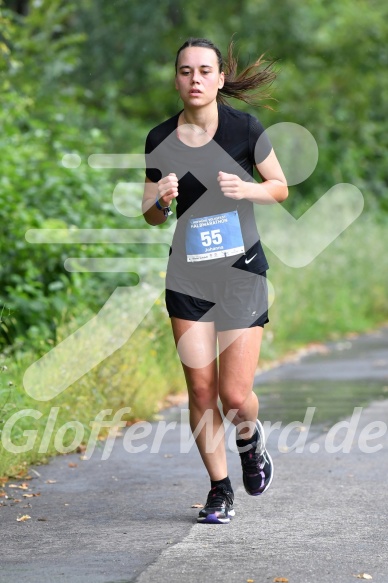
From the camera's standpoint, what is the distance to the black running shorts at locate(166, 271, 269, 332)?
5.84 m

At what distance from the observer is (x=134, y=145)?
893 inches

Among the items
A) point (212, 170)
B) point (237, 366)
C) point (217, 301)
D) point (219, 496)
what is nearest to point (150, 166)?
point (212, 170)

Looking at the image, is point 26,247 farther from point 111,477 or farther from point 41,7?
point 41,7

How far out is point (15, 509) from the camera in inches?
250

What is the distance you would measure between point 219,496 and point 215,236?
4.20 ft

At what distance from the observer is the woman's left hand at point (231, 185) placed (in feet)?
18.0

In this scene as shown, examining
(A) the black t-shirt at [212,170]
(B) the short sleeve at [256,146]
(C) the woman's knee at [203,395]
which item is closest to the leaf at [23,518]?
(C) the woman's knee at [203,395]

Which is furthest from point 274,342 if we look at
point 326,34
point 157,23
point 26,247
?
point 326,34

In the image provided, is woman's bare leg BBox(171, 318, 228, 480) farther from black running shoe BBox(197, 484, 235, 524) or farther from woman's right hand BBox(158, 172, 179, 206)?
woman's right hand BBox(158, 172, 179, 206)

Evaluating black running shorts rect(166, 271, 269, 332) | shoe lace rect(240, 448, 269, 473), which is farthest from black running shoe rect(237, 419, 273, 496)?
black running shorts rect(166, 271, 269, 332)

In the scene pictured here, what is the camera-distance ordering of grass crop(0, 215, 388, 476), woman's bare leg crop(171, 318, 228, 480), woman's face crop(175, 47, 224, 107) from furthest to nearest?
grass crop(0, 215, 388, 476) < woman's bare leg crop(171, 318, 228, 480) < woman's face crop(175, 47, 224, 107)

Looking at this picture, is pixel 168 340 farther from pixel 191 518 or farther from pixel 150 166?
pixel 150 166

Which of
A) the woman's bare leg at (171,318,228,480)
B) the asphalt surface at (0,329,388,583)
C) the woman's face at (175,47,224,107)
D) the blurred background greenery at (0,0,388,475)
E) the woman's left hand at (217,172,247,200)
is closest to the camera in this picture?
the asphalt surface at (0,329,388,583)

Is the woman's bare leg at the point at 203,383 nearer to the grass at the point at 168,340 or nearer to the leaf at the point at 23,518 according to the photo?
the leaf at the point at 23,518
